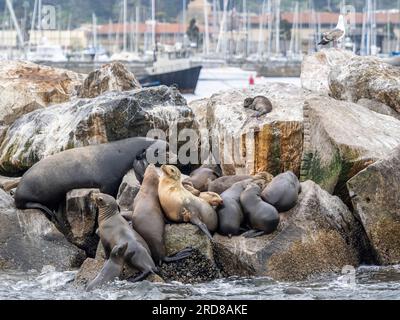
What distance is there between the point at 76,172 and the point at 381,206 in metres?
3.71

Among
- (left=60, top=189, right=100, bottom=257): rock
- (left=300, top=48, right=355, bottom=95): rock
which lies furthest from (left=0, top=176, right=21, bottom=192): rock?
(left=300, top=48, right=355, bottom=95): rock

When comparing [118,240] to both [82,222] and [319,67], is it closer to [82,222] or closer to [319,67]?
[82,222]

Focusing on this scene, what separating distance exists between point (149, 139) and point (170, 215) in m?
2.32

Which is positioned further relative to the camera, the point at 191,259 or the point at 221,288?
the point at 191,259

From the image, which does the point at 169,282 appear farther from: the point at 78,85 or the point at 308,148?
A: the point at 78,85

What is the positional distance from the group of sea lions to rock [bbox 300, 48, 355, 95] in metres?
5.87

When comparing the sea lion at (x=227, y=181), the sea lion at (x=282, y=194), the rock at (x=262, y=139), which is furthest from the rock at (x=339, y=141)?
the sea lion at (x=282, y=194)

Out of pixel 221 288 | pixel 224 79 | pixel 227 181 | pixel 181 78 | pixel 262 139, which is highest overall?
pixel 262 139

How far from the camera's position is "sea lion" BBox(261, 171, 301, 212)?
38.5 feet

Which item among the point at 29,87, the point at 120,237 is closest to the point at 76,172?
the point at 120,237

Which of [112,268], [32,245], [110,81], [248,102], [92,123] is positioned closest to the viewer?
[112,268]

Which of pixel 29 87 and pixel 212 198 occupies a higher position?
pixel 29 87

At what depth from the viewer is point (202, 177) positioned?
13.1 meters
